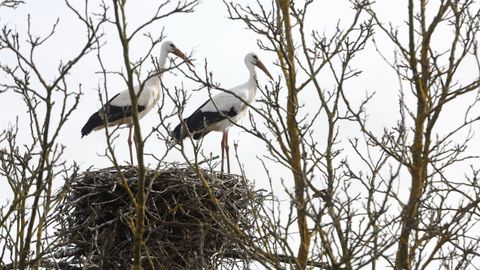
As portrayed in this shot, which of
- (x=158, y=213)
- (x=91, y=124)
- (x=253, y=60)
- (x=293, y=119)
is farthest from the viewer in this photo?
(x=253, y=60)

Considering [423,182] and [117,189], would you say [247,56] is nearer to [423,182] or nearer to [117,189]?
[117,189]

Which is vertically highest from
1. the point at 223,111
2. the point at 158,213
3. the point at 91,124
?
the point at 223,111

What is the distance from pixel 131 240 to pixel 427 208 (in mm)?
3486

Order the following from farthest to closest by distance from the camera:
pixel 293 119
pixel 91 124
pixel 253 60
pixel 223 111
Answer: pixel 253 60, pixel 223 111, pixel 91 124, pixel 293 119

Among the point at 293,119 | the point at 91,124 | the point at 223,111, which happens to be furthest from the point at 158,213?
the point at 223,111

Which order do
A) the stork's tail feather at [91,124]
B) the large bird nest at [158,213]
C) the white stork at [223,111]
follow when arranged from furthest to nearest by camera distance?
1. the white stork at [223,111]
2. the stork's tail feather at [91,124]
3. the large bird nest at [158,213]

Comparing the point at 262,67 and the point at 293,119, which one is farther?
the point at 262,67

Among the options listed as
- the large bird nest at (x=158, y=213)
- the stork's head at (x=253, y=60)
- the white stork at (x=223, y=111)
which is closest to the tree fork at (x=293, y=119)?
the large bird nest at (x=158, y=213)

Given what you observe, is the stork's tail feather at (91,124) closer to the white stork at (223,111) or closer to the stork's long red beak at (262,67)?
the white stork at (223,111)

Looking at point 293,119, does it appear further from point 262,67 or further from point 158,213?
point 262,67

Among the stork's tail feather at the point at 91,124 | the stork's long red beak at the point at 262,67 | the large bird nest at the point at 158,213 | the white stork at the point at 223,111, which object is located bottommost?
the large bird nest at the point at 158,213

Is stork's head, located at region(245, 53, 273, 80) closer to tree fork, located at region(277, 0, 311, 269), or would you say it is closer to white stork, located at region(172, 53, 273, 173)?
white stork, located at region(172, 53, 273, 173)

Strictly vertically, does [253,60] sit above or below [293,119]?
above

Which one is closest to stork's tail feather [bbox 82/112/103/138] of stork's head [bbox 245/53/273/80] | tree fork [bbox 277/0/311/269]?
stork's head [bbox 245/53/273/80]
